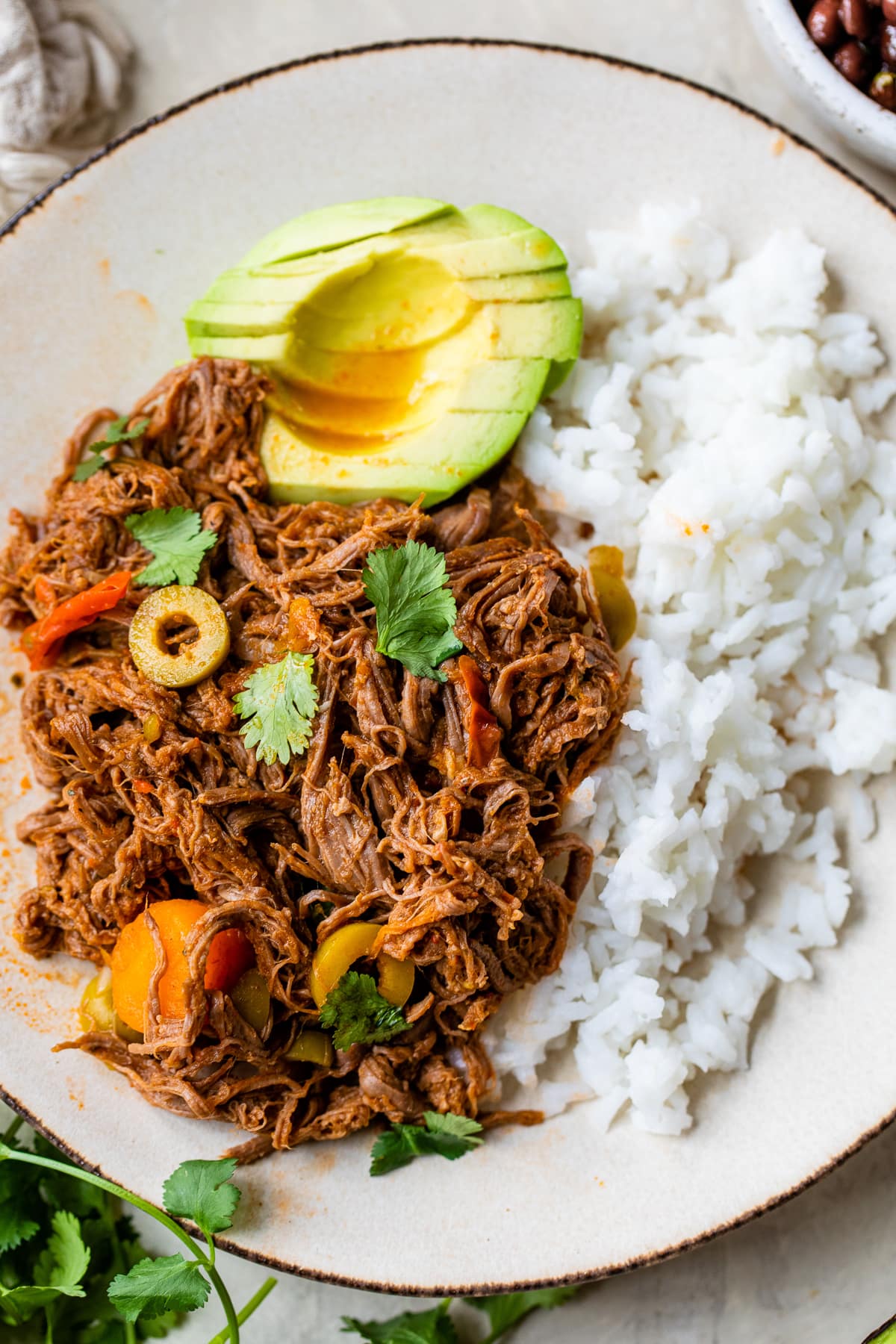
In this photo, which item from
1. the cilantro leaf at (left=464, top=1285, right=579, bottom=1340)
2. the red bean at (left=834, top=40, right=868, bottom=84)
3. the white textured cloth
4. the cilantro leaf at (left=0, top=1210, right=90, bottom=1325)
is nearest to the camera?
the cilantro leaf at (left=0, top=1210, right=90, bottom=1325)

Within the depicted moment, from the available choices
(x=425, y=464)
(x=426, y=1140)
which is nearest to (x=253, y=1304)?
(x=426, y=1140)

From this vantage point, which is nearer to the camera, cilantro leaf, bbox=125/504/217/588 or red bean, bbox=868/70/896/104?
cilantro leaf, bbox=125/504/217/588

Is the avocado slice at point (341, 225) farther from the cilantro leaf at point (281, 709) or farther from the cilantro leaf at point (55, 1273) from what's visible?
the cilantro leaf at point (55, 1273)

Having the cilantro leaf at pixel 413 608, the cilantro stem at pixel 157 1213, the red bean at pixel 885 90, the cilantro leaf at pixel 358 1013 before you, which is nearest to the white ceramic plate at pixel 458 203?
the cilantro stem at pixel 157 1213

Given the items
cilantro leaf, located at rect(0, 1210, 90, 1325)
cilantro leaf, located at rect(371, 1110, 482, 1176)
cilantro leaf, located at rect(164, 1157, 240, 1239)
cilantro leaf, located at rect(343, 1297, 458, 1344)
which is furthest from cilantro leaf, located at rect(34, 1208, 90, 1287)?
cilantro leaf, located at rect(371, 1110, 482, 1176)

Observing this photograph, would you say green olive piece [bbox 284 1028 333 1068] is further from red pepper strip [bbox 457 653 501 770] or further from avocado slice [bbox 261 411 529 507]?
avocado slice [bbox 261 411 529 507]

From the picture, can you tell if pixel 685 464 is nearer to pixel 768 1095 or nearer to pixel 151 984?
pixel 768 1095

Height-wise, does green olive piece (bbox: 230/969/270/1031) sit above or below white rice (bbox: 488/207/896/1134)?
below
